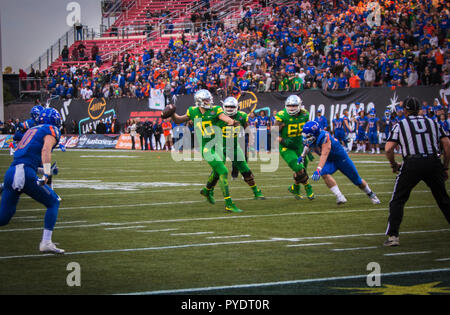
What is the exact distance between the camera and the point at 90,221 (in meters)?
11.0

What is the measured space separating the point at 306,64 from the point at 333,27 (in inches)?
81.6

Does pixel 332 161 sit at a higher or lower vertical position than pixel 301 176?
higher

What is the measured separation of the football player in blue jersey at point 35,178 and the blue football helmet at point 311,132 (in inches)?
221

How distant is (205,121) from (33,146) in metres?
4.87

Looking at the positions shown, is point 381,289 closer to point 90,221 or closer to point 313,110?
point 90,221

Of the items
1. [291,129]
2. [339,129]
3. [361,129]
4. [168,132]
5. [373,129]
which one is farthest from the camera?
[168,132]

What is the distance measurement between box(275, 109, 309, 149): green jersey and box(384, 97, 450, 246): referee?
5.67 meters

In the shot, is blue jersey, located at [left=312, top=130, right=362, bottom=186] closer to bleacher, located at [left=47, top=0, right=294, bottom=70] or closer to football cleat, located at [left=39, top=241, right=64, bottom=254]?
football cleat, located at [left=39, top=241, right=64, bottom=254]

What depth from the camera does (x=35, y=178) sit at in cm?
788

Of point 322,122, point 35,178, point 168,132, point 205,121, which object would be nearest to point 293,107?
point 205,121

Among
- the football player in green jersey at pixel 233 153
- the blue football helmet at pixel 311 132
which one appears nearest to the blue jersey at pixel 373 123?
the football player in green jersey at pixel 233 153

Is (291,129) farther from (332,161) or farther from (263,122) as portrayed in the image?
(263,122)

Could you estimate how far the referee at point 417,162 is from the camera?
8.08 meters

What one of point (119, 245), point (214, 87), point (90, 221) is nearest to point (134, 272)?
point (119, 245)
